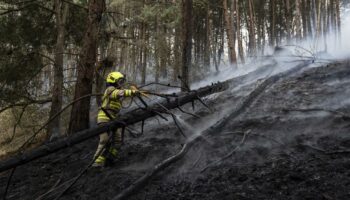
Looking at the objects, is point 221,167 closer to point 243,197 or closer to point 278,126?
point 243,197

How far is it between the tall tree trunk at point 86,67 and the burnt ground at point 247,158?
2.27 ft

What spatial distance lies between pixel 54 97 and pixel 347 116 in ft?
27.8

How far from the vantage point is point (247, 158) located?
5352mm

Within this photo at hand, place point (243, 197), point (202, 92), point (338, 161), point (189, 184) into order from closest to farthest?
point (243, 197)
point (338, 161)
point (189, 184)
point (202, 92)

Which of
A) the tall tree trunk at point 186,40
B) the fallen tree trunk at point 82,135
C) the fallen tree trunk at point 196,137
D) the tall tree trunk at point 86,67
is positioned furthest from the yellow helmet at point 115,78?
the tall tree trunk at point 186,40

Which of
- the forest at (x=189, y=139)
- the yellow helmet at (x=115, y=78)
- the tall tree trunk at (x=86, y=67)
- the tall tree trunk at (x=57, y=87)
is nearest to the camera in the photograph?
the forest at (x=189, y=139)

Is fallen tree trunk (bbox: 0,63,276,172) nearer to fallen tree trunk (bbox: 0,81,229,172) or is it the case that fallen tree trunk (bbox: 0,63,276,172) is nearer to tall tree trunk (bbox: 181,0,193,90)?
fallen tree trunk (bbox: 0,81,229,172)

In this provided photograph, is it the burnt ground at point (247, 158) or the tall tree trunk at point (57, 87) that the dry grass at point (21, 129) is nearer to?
the tall tree trunk at point (57, 87)

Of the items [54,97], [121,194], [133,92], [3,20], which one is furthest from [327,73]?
[3,20]

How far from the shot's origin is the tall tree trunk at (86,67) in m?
8.45

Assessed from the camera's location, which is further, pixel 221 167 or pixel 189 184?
pixel 221 167

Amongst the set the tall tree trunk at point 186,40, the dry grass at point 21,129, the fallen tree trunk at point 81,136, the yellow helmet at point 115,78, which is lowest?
the dry grass at point 21,129

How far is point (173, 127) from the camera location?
8.30 meters

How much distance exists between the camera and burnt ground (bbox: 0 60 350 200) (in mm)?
4320
